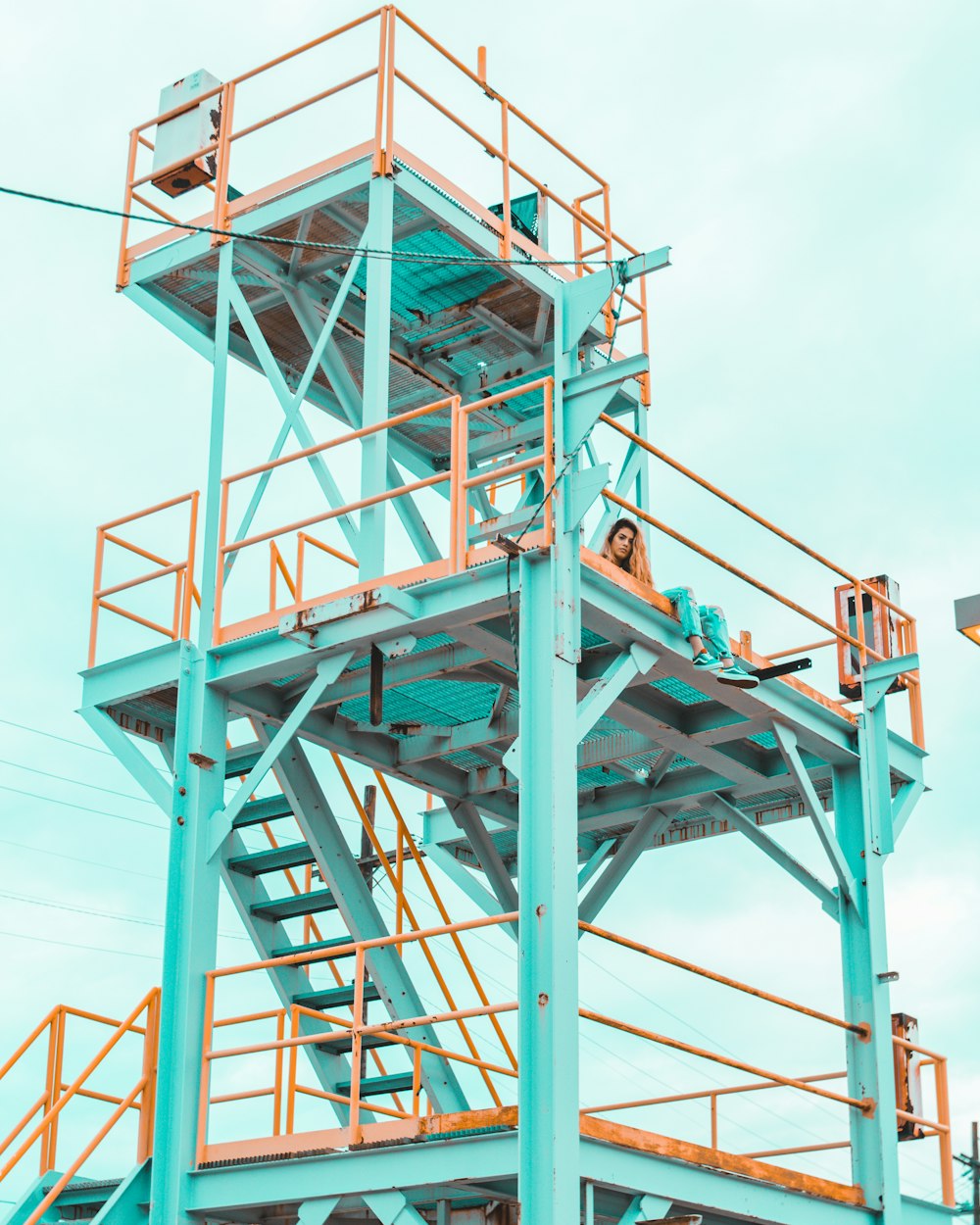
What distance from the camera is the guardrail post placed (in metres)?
18.0

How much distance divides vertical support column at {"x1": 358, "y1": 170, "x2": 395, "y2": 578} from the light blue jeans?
105 inches

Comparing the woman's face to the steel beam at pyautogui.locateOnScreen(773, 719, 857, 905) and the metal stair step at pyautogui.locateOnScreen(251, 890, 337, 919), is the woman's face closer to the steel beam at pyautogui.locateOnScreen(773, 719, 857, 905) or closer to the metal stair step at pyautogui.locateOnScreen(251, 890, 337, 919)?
the steel beam at pyautogui.locateOnScreen(773, 719, 857, 905)

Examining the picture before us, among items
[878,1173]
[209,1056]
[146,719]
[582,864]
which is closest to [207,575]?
[146,719]

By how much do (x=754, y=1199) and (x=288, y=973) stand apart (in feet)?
15.6

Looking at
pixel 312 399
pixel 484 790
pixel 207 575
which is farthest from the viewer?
pixel 312 399

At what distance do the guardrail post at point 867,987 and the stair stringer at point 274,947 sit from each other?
4.97 metres

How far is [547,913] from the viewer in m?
14.2

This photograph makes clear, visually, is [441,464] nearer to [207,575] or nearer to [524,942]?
[207,575]

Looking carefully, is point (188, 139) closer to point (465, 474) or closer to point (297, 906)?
point (465, 474)

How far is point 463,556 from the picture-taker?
1556 centimetres

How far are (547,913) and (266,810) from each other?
16.5ft

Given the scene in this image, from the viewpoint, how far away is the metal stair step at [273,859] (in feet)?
59.1

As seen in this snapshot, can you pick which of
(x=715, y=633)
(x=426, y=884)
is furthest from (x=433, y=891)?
(x=715, y=633)

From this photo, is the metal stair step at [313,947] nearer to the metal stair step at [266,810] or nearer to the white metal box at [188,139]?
the metal stair step at [266,810]
